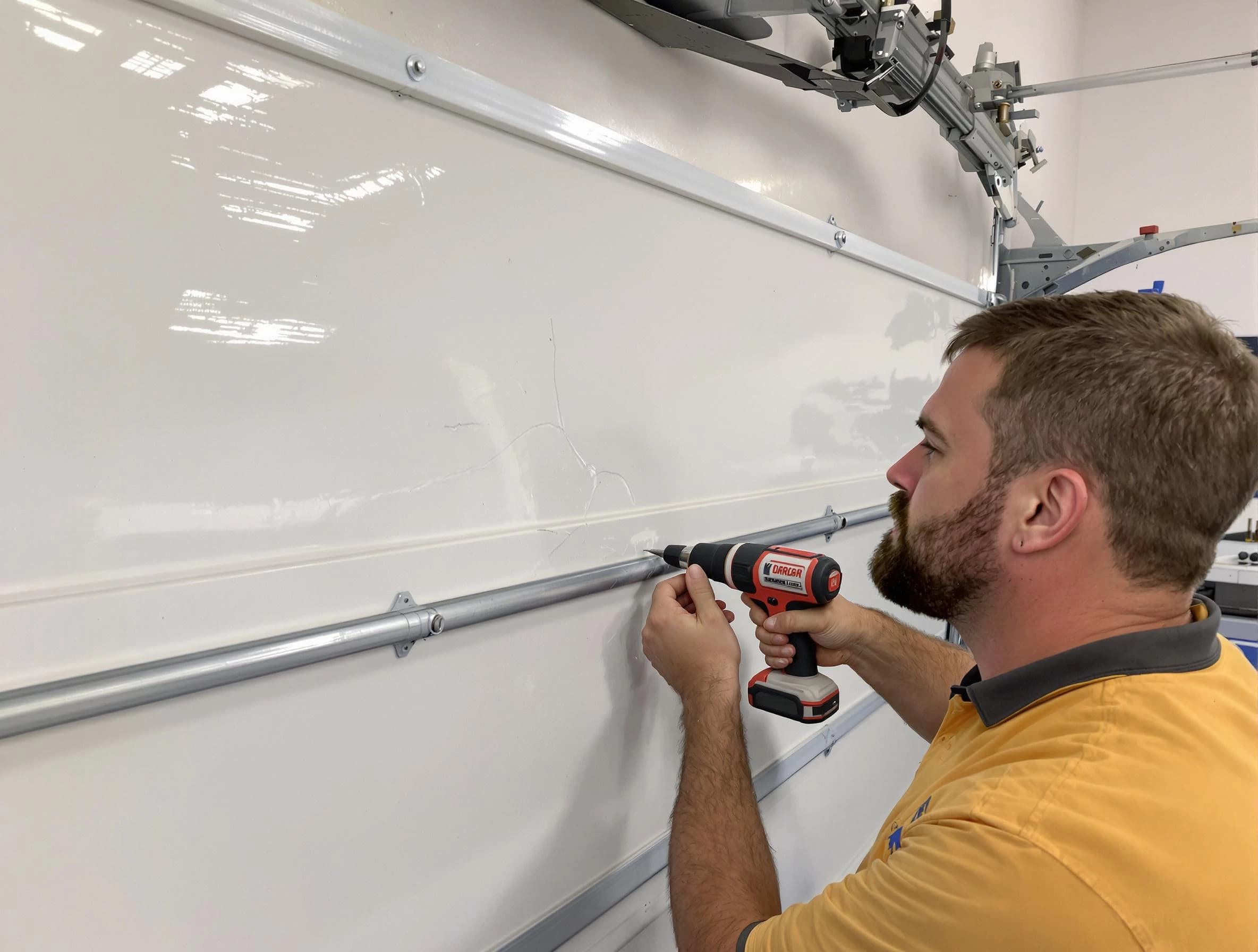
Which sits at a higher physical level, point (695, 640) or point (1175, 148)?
point (1175, 148)

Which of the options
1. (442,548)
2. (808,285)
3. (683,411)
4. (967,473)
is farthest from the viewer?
(808,285)

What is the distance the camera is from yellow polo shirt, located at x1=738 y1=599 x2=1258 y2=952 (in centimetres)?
55

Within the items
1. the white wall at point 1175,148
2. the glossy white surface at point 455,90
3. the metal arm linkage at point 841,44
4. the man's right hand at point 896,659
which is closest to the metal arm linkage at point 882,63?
the metal arm linkage at point 841,44

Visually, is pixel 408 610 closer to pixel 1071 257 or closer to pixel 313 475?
pixel 313 475

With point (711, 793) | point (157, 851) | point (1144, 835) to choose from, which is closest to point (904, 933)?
point (1144, 835)

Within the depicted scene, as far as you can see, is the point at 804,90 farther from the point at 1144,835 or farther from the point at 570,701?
the point at 1144,835

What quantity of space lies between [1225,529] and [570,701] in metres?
0.72

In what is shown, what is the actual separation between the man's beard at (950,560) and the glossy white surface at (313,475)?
0.94 feet

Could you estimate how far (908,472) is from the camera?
0.96m

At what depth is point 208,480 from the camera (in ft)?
1.86

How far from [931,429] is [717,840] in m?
0.52

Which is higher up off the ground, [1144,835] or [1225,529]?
[1225,529]

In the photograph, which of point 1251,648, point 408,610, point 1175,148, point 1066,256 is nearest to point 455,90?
point 408,610

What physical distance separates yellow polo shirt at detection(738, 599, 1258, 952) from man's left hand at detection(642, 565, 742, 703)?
28 cm
